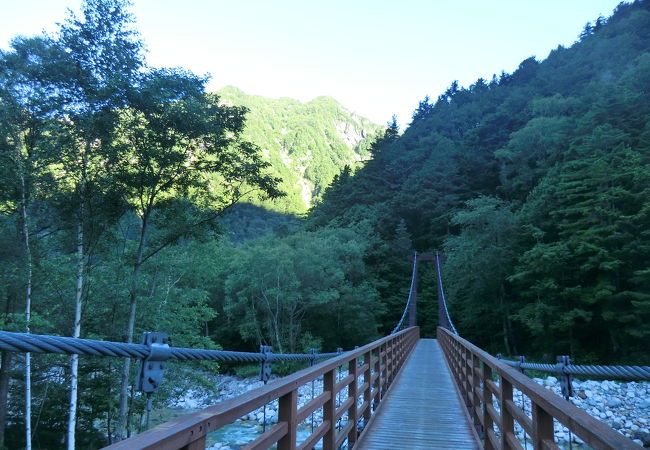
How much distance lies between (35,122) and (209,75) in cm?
322

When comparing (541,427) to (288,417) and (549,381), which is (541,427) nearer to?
(288,417)

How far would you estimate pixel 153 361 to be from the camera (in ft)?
4.91

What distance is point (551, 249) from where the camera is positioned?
52.7ft

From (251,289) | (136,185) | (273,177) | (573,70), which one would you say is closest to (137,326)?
(136,185)

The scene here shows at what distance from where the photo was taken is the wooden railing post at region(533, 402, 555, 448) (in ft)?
4.59

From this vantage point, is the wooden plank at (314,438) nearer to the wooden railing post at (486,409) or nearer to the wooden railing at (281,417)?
the wooden railing at (281,417)

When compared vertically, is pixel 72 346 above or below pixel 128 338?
above

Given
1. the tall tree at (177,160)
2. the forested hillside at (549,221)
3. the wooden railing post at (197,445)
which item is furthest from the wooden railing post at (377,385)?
the forested hillside at (549,221)

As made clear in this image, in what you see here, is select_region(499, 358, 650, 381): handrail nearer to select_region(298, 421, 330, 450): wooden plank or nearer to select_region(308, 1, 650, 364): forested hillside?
select_region(298, 421, 330, 450): wooden plank

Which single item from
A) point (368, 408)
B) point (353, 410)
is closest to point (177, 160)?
point (368, 408)

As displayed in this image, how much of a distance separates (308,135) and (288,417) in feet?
364

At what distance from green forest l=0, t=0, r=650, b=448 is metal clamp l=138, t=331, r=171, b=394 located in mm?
6693

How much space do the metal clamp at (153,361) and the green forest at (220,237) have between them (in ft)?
22.0

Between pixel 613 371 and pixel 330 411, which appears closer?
pixel 613 371
